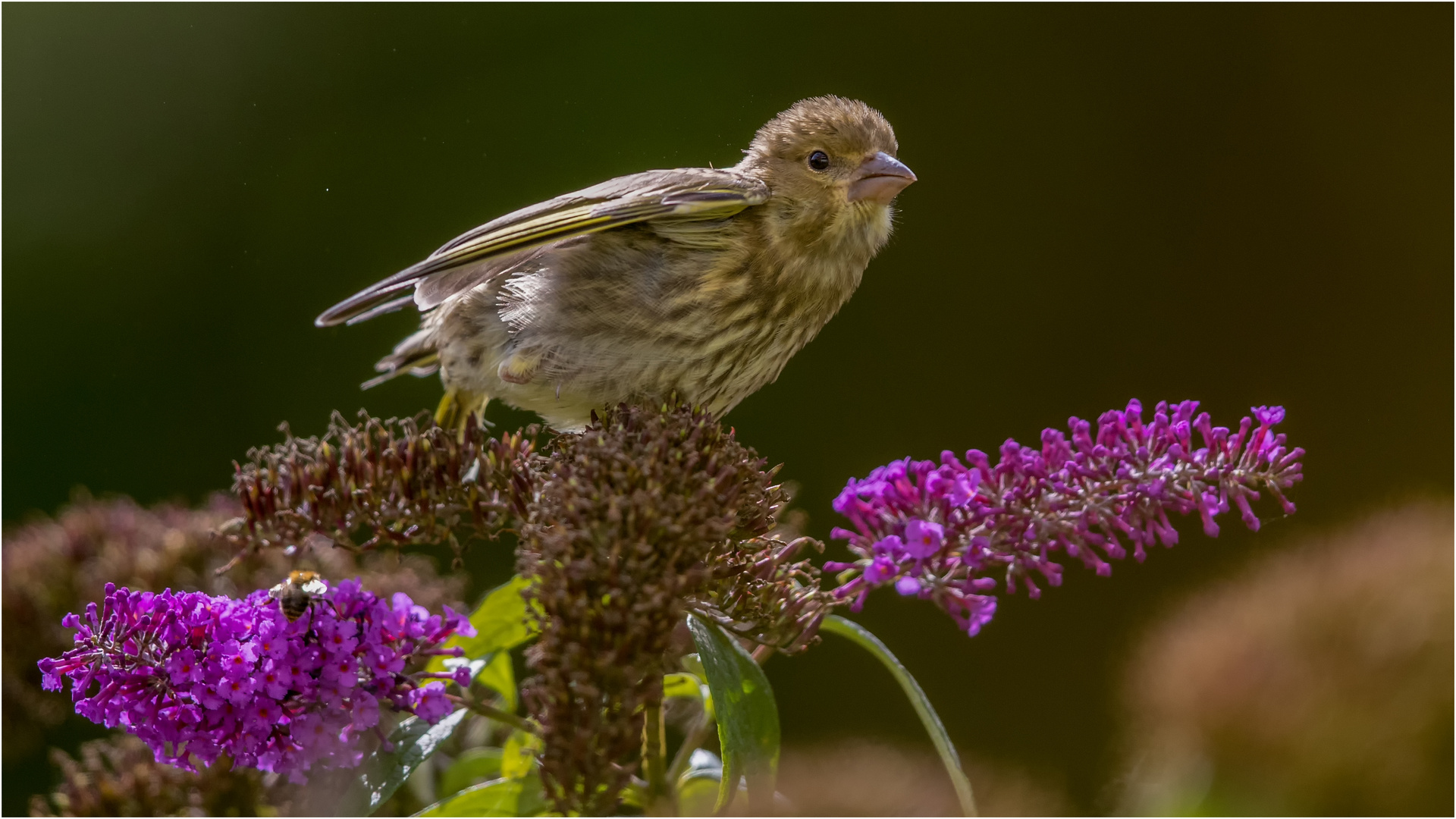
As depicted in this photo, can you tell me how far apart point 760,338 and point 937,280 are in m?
3.09

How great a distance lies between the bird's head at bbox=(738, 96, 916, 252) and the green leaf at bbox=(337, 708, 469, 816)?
134cm

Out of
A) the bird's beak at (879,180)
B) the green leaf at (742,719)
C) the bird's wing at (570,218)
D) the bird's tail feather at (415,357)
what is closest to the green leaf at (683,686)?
the green leaf at (742,719)

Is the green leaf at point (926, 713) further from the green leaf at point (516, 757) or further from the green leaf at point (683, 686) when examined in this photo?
the green leaf at point (516, 757)

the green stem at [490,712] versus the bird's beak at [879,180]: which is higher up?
the bird's beak at [879,180]

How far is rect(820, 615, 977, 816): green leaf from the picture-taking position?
1.92 metres

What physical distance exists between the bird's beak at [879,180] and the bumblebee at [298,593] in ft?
4.86

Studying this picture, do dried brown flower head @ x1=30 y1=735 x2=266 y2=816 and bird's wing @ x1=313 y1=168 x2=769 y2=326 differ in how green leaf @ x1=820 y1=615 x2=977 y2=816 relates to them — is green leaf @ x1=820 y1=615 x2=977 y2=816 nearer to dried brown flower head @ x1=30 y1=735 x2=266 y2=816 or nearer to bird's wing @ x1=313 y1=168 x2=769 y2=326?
dried brown flower head @ x1=30 y1=735 x2=266 y2=816

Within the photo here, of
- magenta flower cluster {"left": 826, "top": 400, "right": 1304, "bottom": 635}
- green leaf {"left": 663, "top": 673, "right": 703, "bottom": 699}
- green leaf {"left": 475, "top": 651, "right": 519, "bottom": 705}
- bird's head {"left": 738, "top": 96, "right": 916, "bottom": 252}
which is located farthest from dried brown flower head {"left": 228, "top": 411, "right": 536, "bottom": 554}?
bird's head {"left": 738, "top": 96, "right": 916, "bottom": 252}

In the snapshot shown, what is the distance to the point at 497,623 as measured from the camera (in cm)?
206

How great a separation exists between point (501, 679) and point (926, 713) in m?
0.68

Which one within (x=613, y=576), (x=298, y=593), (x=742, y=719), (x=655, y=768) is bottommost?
(x=655, y=768)

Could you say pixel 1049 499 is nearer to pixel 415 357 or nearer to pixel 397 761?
pixel 397 761

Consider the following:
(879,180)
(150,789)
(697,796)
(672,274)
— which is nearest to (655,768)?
(697,796)

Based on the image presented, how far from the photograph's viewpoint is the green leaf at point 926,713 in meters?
1.92
